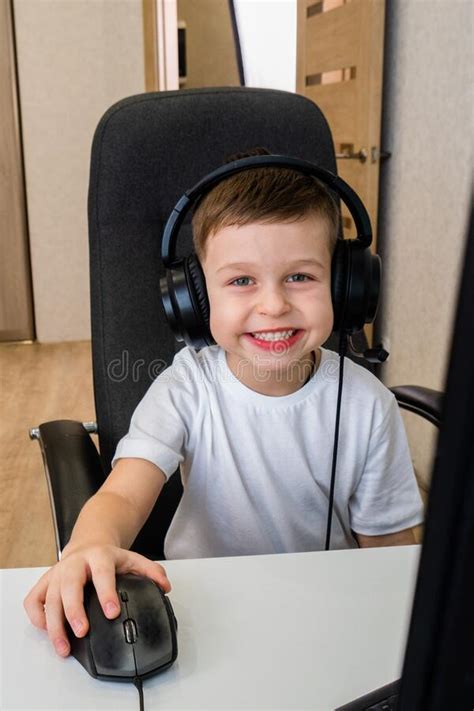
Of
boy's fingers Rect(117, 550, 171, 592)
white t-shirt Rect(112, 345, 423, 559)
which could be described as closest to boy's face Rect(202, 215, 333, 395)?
white t-shirt Rect(112, 345, 423, 559)

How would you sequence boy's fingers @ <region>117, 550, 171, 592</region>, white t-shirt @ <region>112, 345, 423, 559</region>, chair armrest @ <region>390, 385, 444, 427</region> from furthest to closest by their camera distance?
chair armrest @ <region>390, 385, 444, 427</region>
white t-shirt @ <region>112, 345, 423, 559</region>
boy's fingers @ <region>117, 550, 171, 592</region>

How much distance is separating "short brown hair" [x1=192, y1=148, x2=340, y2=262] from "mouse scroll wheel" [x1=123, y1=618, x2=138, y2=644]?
477 mm

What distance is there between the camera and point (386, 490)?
101cm

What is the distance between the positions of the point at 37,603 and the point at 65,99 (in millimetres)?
3253

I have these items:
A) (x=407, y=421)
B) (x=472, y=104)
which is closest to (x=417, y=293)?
→ (x=407, y=421)

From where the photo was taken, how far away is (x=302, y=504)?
3.32 ft

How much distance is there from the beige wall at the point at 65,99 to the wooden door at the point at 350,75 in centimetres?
105

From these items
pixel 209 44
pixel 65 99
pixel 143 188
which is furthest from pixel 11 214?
pixel 143 188

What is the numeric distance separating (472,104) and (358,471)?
1266 millimetres

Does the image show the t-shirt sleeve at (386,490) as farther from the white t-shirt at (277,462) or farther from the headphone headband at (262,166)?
the headphone headband at (262,166)

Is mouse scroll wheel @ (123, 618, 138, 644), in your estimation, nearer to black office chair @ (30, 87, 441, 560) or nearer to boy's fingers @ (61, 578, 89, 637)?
boy's fingers @ (61, 578, 89, 637)

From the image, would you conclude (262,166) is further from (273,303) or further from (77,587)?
(77,587)

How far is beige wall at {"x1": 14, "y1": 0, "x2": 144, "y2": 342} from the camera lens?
11.4 feet

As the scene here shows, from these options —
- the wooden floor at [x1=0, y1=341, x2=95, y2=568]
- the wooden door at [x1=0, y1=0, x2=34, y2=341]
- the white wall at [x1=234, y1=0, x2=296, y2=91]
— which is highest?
the white wall at [x1=234, y1=0, x2=296, y2=91]
